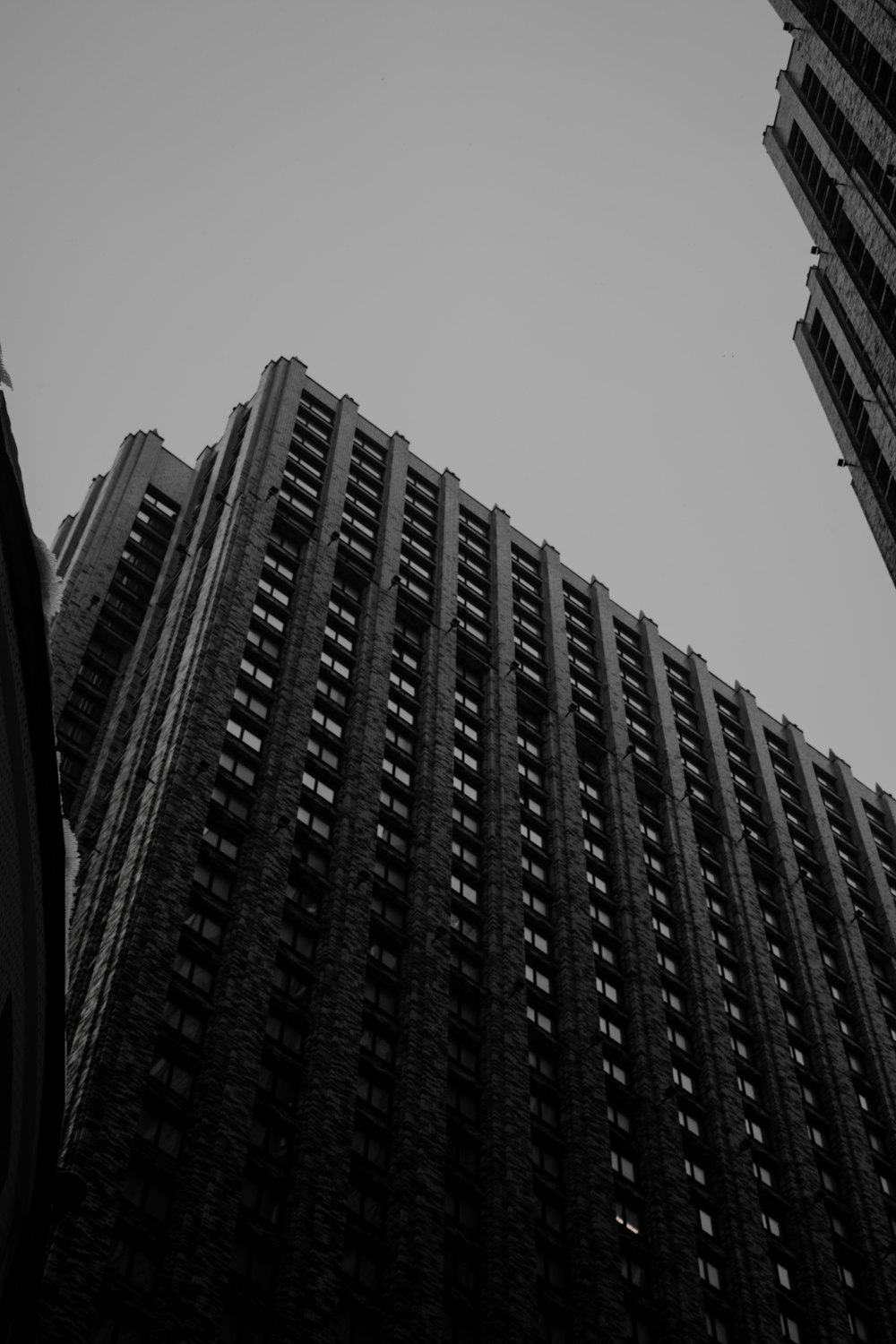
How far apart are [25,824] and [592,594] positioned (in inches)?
2702

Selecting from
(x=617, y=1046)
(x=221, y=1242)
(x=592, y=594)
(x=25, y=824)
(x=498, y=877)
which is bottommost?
(x=25, y=824)

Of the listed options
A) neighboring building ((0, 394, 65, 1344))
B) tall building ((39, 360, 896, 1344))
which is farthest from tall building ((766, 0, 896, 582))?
neighboring building ((0, 394, 65, 1344))

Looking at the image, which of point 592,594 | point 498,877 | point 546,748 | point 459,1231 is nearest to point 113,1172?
point 459,1231

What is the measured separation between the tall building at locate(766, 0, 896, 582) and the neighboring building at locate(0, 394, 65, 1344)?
96.8ft

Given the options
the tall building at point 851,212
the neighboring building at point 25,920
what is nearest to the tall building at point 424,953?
the neighboring building at point 25,920

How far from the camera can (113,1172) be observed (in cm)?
3616

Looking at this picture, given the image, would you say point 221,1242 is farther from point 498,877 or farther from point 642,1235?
point 498,877

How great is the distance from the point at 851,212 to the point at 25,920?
122 ft

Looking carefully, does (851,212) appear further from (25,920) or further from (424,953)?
(25,920)

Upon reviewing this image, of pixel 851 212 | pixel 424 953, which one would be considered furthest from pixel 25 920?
pixel 851 212

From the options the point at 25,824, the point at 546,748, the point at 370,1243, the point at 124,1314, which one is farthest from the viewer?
the point at 546,748

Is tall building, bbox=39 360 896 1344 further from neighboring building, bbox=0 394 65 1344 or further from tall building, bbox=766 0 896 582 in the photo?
tall building, bbox=766 0 896 582

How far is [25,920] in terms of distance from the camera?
61.9 ft

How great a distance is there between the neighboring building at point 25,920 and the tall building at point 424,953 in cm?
1437
